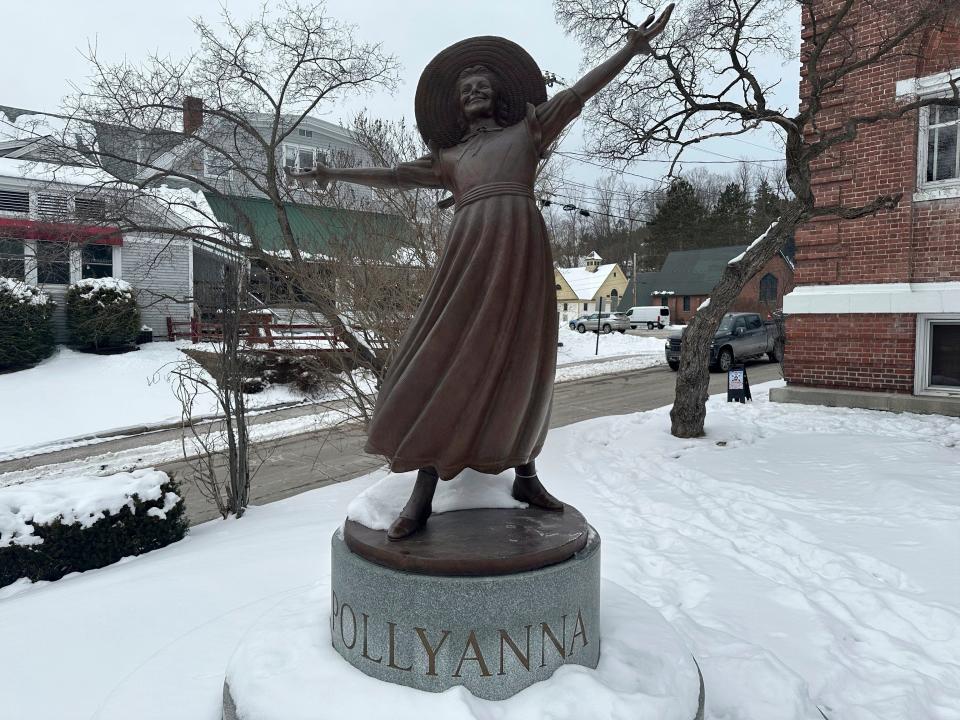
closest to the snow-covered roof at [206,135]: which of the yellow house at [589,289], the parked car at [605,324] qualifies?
the parked car at [605,324]

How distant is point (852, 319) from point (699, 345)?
3776 millimetres

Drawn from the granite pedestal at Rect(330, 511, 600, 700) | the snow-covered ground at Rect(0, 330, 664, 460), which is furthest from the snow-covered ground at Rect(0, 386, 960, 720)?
the snow-covered ground at Rect(0, 330, 664, 460)

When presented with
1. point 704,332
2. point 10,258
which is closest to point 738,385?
point 704,332

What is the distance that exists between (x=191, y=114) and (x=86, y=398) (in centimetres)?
794

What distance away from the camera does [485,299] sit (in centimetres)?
304

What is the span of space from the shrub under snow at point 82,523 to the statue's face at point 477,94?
5.01 metres

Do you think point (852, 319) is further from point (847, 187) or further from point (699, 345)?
point (699, 345)

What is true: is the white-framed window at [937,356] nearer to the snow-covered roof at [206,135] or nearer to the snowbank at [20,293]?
the snow-covered roof at [206,135]

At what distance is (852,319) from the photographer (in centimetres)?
1174

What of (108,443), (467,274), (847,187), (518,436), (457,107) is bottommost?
(108,443)

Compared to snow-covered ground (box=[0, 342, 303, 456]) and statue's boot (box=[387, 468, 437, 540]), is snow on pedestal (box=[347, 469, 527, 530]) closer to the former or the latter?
statue's boot (box=[387, 468, 437, 540])

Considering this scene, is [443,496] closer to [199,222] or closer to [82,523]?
[82,523]

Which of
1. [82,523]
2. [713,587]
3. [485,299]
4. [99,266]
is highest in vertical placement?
[99,266]

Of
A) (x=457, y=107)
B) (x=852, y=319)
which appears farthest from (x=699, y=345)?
(x=457, y=107)
